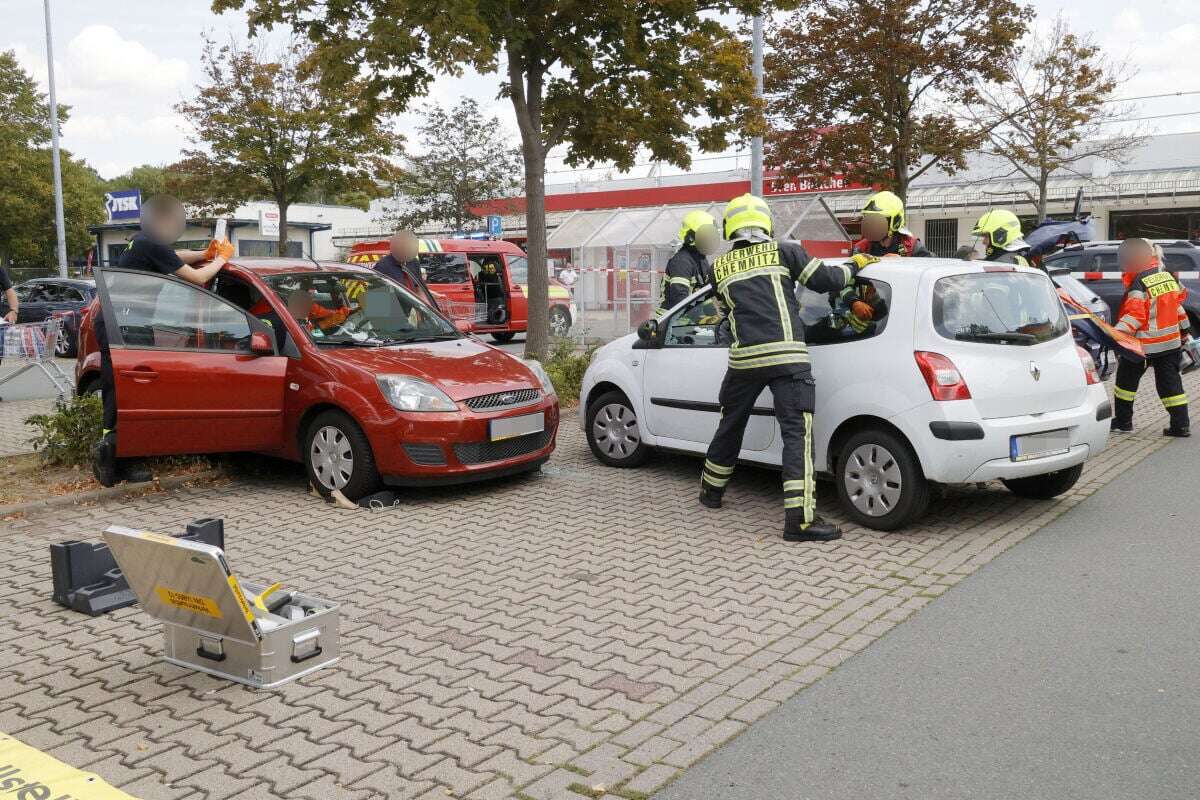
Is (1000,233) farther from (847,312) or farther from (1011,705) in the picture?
(1011,705)

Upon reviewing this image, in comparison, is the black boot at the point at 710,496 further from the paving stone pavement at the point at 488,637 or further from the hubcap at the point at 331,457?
the hubcap at the point at 331,457

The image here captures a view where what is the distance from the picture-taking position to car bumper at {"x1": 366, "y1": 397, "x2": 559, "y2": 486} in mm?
6914

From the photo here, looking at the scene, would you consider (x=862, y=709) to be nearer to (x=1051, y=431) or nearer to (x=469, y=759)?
(x=469, y=759)

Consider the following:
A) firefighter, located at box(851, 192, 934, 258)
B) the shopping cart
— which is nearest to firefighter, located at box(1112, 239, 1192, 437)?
firefighter, located at box(851, 192, 934, 258)

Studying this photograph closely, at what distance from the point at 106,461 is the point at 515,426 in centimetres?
295

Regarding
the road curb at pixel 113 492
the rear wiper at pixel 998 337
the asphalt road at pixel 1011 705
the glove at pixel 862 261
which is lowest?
the asphalt road at pixel 1011 705

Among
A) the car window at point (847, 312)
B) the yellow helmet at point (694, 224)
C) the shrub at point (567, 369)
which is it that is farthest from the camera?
the shrub at point (567, 369)

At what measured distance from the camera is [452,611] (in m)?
5.11

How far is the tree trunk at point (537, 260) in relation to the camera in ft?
42.9

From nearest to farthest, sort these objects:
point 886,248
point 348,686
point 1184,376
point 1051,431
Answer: point 348,686 < point 1051,431 < point 886,248 < point 1184,376

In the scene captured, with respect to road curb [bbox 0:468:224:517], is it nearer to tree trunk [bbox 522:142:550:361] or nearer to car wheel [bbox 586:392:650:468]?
car wheel [bbox 586:392:650:468]

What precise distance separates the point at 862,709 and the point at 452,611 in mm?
2091

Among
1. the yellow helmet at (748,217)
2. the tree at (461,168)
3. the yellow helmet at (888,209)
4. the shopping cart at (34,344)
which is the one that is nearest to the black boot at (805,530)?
the yellow helmet at (748,217)

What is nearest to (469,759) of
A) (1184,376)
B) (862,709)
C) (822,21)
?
(862,709)
